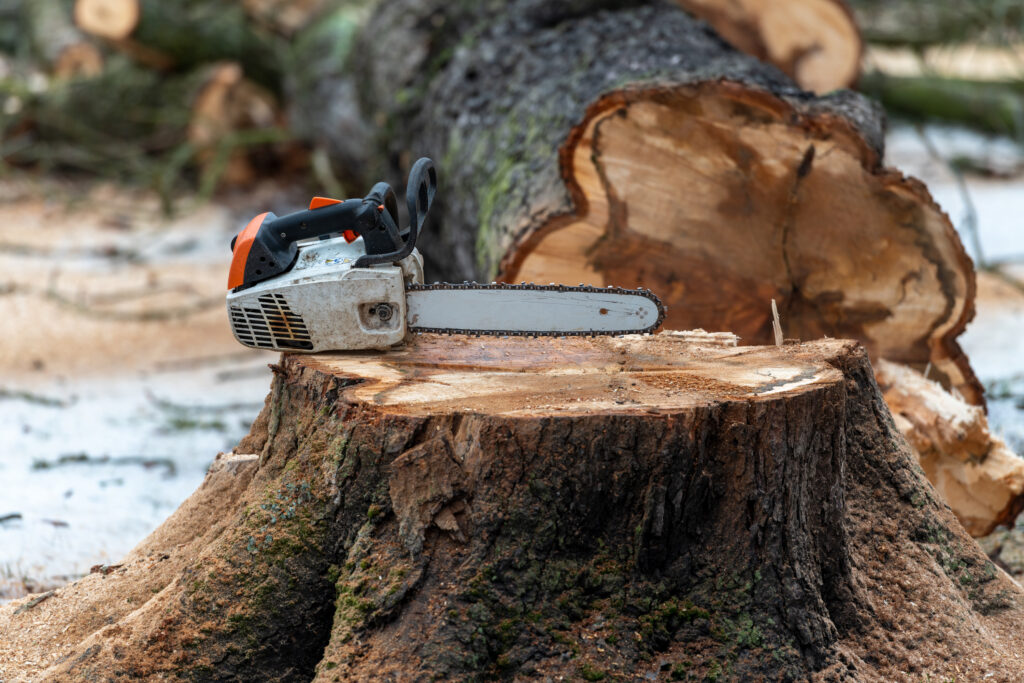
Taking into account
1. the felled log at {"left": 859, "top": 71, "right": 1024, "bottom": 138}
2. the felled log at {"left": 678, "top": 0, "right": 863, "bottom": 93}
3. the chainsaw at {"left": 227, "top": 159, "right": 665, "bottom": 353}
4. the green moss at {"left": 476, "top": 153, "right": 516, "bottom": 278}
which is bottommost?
the felled log at {"left": 859, "top": 71, "right": 1024, "bottom": 138}

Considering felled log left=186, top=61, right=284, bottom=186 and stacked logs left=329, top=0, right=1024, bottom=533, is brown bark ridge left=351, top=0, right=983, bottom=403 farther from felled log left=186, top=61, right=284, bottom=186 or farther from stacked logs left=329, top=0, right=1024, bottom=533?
felled log left=186, top=61, right=284, bottom=186

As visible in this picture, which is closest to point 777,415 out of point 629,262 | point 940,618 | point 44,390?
point 940,618

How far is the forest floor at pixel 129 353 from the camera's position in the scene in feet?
9.55

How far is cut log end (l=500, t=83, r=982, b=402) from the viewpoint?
263cm

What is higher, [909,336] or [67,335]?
[67,335]

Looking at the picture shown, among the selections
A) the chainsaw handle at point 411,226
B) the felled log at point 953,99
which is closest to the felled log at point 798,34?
the chainsaw handle at point 411,226

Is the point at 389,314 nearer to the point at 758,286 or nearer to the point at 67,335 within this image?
the point at 758,286

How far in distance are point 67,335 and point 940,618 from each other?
413 cm

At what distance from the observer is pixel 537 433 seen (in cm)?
168

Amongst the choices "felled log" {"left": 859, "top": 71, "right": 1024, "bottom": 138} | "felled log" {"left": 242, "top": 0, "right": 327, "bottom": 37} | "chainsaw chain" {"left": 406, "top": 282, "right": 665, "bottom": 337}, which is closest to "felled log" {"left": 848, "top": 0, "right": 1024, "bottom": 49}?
"felled log" {"left": 859, "top": 71, "right": 1024, "bottom": 138}

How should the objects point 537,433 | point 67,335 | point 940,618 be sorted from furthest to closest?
point 67,335 → point 940,618 → point 537,433

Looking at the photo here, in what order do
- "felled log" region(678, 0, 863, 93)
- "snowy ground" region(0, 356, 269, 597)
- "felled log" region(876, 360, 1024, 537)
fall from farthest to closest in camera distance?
"felled log" region(678, 0, 863, 93), "snowy ground" region(0, 356, 269, 597), "felled log" region(876, 360, 1024, 537)

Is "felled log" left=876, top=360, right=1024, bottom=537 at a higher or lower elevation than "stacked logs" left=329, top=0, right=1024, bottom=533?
lower

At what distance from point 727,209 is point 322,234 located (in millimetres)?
1272
